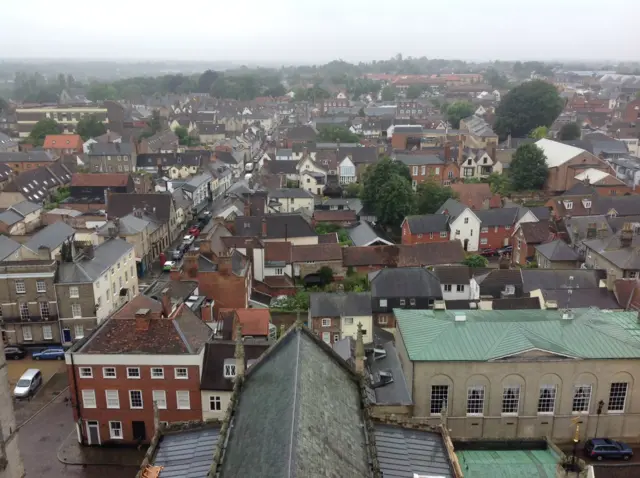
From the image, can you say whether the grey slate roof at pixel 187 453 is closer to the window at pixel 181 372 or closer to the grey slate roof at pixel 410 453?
the grey slate roof at pixel 410 453

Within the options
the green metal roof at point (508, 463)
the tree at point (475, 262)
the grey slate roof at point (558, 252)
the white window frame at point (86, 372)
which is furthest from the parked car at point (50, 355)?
the grey slate roof at point (558, 252)

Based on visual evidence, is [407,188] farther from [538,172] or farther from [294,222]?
[538,172]

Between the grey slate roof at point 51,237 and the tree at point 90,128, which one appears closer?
the grey slate roof at point 51,237

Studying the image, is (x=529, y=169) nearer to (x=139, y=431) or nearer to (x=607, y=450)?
(x=607, y=450)

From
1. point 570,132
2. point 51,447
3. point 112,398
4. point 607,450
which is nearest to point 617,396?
point 607,450

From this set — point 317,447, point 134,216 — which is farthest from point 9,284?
point 317,447
